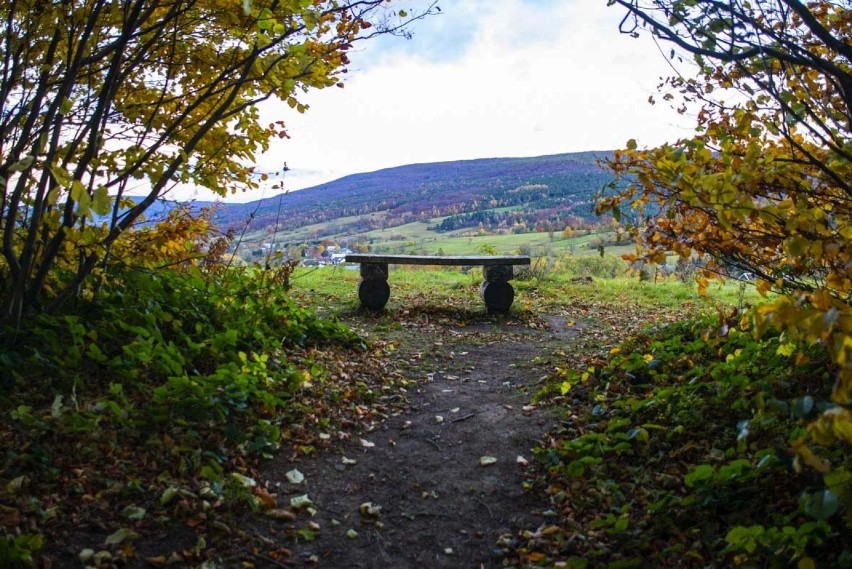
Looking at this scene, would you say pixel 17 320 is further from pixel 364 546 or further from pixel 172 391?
pixel 364 546

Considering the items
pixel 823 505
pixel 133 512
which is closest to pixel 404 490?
pixel 133 512

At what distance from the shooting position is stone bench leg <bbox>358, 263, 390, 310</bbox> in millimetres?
8266

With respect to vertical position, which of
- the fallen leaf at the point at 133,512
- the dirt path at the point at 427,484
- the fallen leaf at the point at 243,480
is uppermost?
the fallen leaf at the point at 133,512

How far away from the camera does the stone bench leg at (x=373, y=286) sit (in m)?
8.27

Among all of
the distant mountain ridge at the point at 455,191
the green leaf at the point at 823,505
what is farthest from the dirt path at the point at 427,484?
the distant mountain ridge at the point at 455,191

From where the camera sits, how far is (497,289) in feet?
27.3

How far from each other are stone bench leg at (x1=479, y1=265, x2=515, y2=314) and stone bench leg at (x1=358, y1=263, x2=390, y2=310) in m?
1.35

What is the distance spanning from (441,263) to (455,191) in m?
13.1

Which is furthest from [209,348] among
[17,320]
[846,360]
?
[846,360]

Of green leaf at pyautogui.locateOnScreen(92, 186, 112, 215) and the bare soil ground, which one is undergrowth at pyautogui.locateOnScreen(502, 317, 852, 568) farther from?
green leaf at pyautogui.locateOnScreen(92, 186, 112, 215)

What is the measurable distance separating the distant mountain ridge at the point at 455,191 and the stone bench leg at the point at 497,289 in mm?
6696

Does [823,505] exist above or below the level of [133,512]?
above

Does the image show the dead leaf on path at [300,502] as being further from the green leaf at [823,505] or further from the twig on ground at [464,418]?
the green leaf at [823,505]

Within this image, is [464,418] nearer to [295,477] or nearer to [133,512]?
[295,477]
